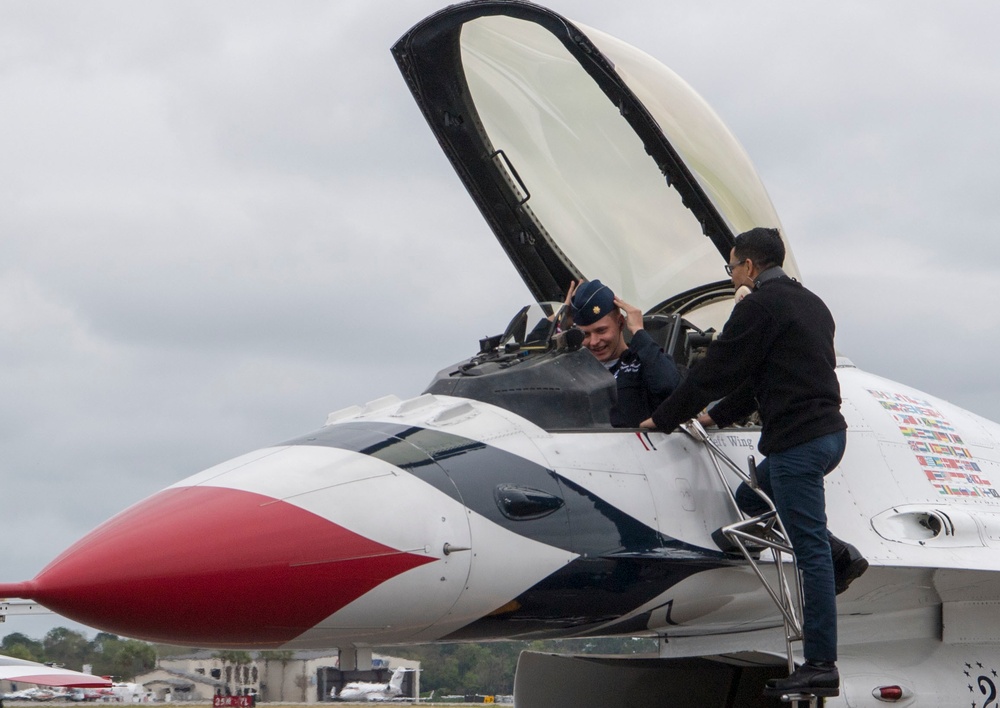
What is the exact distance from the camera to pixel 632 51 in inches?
247

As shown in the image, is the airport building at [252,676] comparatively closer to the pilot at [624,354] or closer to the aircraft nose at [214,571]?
the pilot at [624,354]

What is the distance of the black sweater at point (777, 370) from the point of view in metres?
4.84

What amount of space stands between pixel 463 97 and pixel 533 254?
3.30ft

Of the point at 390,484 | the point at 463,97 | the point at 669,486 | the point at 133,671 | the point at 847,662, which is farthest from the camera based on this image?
the point at 133,671

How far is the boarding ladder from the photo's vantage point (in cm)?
475

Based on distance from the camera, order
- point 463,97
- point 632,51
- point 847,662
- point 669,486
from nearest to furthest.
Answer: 1. point 669,486
2. point 847,662
3. point 632,51
4. point 463,97

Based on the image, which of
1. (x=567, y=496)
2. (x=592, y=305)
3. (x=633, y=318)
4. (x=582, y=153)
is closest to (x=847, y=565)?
(x=567, y=496)

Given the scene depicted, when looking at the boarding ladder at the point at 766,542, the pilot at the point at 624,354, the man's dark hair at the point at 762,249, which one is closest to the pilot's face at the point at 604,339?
the pilot at the point at 624,354

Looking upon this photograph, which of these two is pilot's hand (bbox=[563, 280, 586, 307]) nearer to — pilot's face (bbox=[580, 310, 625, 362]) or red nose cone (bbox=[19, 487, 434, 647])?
pilot's face (bbox=[580, 310, 625, 362])

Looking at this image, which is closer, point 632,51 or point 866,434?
point 866,434

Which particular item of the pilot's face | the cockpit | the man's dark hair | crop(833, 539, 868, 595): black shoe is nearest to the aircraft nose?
the cockpit

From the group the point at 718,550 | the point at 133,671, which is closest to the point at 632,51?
the point at 718,550

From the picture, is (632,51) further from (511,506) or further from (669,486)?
(511,506)

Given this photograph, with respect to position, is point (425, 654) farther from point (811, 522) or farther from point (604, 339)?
point (811, 522)
